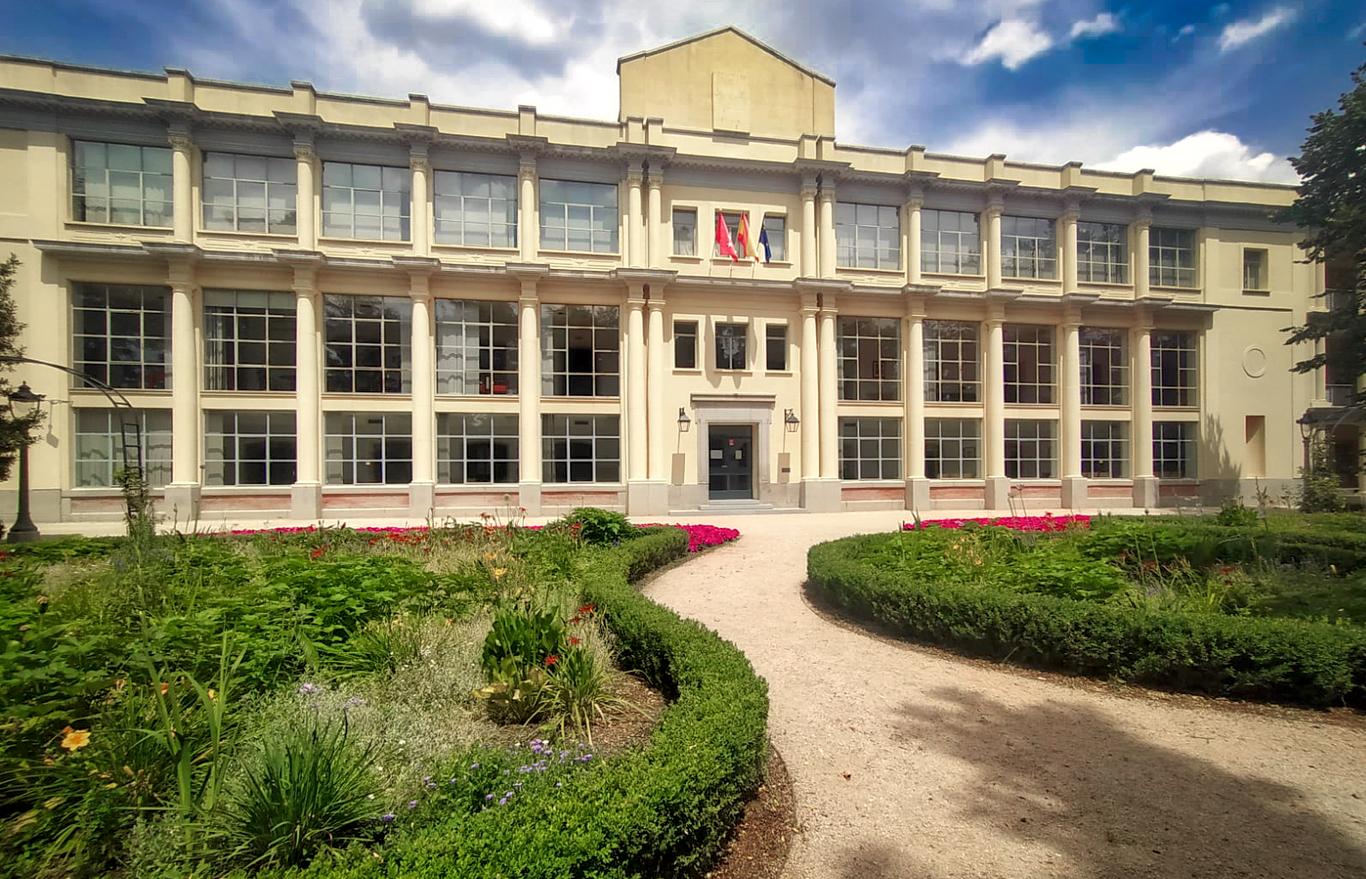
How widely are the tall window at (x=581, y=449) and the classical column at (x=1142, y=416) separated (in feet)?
75.1

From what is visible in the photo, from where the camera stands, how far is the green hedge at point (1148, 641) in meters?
5.04

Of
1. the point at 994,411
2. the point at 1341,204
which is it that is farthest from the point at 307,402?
the point at 1341,204

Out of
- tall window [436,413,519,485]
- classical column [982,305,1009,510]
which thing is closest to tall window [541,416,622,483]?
tall window [436,413,519,485]

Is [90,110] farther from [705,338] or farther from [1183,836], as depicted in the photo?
[1183,836]

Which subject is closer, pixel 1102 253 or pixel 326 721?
pixel 326 721

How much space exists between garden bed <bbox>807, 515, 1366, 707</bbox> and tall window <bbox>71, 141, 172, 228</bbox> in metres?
24.9

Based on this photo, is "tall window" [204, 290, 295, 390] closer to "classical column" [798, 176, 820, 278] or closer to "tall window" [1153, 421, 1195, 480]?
"classical column" [798, 176, 820, 278]

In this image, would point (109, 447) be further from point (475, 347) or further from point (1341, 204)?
point (1341, 204)

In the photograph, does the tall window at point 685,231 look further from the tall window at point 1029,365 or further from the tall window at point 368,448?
the tall window at point 1029,365

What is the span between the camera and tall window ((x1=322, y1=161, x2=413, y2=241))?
20.3 metres

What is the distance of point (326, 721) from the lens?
354 centimetres

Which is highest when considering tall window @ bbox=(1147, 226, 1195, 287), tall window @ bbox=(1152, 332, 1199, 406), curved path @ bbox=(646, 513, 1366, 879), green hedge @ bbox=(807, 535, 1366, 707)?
tall window @ bbox=(1147, 226, 1195, 287)

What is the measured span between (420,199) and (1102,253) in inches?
1149

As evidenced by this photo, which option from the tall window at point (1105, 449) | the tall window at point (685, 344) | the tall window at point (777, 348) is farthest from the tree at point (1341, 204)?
the tall window at point (685, 344)
